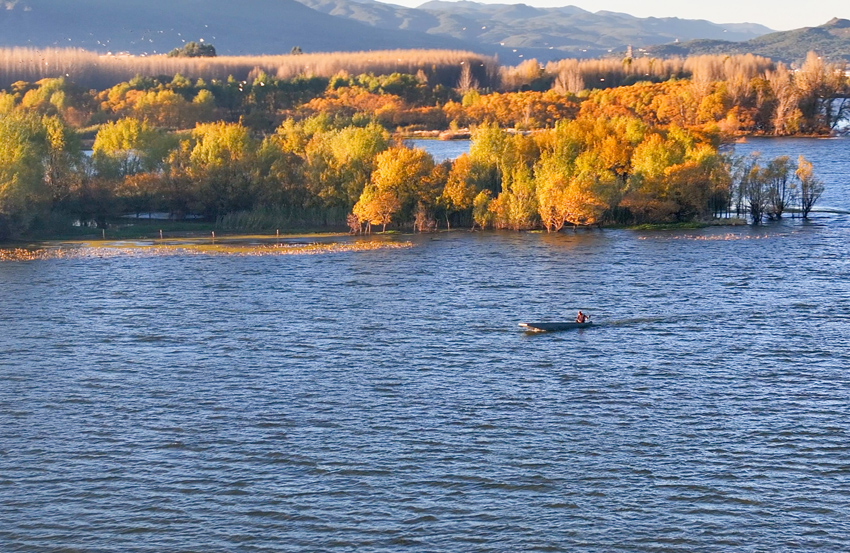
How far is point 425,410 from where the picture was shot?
39.6 m

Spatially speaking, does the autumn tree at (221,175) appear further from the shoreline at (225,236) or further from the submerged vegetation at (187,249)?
the submerged vegetation at (187,249)

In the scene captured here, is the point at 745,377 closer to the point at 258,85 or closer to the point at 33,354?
the point at 33,354

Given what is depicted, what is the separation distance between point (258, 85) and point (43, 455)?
144294 millimetres

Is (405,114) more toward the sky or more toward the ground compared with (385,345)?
more toward the sky

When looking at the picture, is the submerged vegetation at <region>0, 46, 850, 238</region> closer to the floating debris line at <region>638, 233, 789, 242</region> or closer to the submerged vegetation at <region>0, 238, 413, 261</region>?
the floating debris line at <region>638, 233, 789, 242</region>

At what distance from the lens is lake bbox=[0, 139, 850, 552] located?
3030cm

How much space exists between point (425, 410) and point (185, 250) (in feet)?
135

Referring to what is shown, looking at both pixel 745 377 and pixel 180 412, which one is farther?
pixel 745 377

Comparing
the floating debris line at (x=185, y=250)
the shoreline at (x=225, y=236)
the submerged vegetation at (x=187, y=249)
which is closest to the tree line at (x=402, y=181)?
the shoreline at (x=225, y=236)

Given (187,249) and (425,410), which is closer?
(425,410)

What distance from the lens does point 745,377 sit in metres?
43.3

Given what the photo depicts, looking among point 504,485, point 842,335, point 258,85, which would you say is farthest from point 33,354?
point 258,85

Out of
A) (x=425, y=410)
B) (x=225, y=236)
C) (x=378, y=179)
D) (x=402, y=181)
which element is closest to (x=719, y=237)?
(x=402, y=181)

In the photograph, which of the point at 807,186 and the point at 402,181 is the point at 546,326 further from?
the point at 807,186
